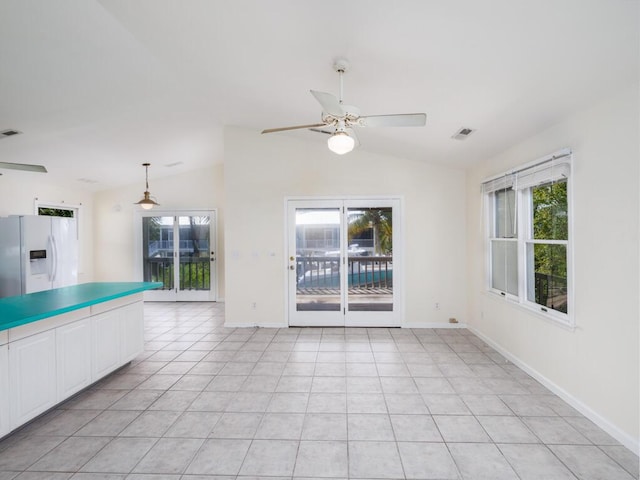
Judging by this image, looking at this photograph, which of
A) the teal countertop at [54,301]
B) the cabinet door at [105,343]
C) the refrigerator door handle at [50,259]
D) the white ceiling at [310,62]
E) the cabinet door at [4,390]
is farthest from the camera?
the refrigerator door handle at [50,259]

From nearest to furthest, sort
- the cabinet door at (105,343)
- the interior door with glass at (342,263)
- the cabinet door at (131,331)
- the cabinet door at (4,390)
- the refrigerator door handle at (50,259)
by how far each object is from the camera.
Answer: the cabinet door at (4,390) < the cabinet door at (105,343) < the cabinet door at (131,331) < the refrigerator door handle at (50,259) < the interior door with glass at (342,263)

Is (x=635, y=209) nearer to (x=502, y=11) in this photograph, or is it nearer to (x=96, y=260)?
(x=502, y=11)

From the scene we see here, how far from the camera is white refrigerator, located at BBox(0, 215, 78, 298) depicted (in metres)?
4.49

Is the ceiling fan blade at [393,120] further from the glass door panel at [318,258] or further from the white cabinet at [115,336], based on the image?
the white cabinet at [115,336]

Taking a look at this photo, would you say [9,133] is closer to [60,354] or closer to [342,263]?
[60,354]

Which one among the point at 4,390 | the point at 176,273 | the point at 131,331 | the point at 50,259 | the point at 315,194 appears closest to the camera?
the point at 4,390

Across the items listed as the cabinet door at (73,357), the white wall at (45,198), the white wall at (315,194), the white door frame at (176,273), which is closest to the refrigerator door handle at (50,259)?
the white wall at (45,198)

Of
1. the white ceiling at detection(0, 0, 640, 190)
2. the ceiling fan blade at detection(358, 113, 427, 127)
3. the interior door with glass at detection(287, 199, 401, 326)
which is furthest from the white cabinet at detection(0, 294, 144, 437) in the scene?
the ceiling fan blade at detection(358, 113, 427, 127)

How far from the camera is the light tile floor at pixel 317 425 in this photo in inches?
76.3

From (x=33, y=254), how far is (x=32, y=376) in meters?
3.22

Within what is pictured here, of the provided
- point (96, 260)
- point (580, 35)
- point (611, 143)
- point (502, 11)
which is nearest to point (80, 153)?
point (96, 260)

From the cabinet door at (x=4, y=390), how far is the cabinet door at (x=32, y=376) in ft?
0.09

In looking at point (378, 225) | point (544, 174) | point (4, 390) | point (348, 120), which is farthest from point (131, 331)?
point (544, 174)

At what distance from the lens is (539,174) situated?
3016 millimetres
